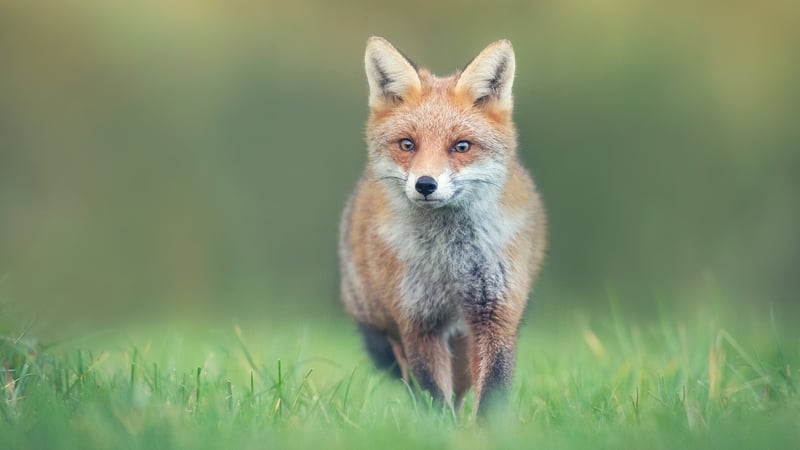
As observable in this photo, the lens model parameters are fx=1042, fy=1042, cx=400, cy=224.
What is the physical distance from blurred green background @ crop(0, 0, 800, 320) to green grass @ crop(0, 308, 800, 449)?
5.31m

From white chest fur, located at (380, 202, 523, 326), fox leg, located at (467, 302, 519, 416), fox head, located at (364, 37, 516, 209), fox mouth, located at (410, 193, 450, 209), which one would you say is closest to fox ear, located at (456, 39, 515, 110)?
fox head, located at (364, 37, 516, 209)

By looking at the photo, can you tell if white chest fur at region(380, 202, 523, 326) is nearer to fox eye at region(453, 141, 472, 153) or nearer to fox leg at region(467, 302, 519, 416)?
fox leg at region(467, 302, 519, 416)

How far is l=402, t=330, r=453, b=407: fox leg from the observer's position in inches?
198

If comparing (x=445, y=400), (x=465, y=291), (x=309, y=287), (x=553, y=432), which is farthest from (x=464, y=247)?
(x=309, y=287)

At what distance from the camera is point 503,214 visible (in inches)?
197

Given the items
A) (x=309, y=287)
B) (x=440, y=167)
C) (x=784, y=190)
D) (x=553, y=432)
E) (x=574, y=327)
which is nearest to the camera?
(x=553, y=432)

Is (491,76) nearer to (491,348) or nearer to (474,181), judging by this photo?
(474,181)

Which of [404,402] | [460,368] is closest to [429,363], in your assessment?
[404,402]

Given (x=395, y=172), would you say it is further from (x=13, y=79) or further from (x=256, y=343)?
(x=13, y=79)

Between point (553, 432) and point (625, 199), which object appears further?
point (625, 199)

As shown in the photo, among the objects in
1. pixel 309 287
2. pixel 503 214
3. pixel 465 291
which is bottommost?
pixel 309 287

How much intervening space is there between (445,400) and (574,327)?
86.6 inches

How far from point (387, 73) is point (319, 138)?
9.25m

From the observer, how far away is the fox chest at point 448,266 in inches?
194
